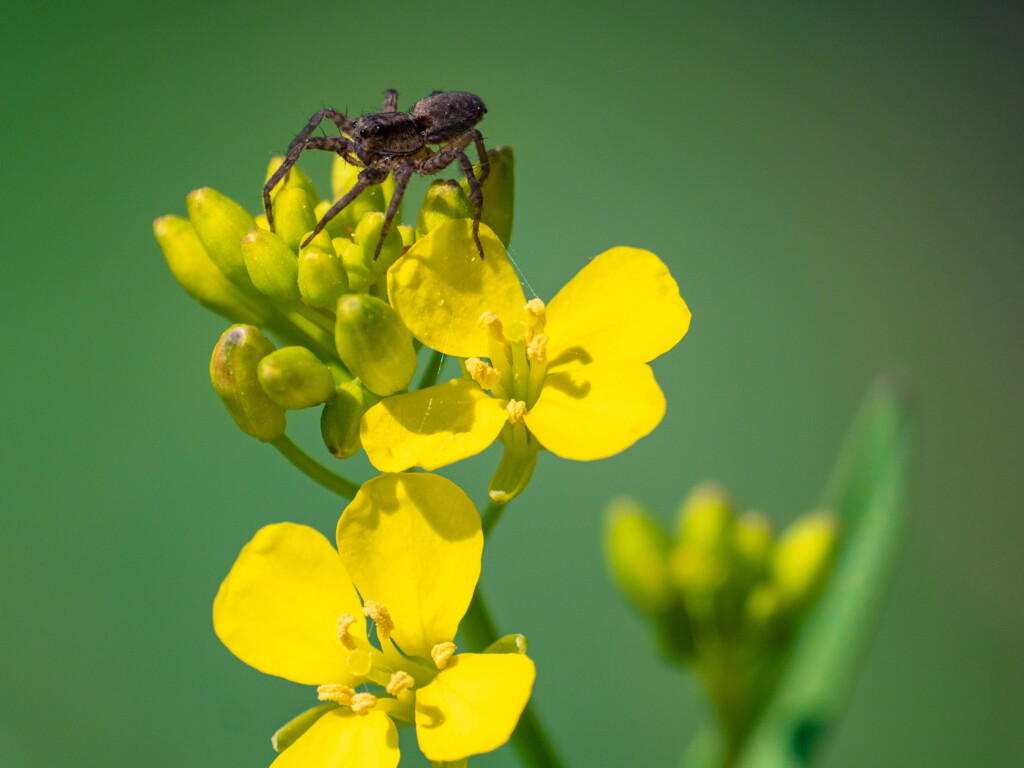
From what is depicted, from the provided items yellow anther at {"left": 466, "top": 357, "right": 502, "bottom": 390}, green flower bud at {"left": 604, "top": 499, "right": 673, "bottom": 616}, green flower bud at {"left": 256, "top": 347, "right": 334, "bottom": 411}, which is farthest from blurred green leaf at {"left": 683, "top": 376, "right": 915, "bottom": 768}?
green flower bud at {"left": 256, "top": 347, "right": 334, "bottom": 411}

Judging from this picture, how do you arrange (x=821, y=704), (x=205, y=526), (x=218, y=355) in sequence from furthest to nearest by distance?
(x=205, y=526) → (x=821, y=704) → (x=218, y=355)

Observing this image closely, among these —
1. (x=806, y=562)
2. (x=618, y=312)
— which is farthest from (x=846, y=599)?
(x=618, y=312)

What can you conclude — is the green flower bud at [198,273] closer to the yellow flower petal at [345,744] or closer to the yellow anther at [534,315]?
the yellow anther at [534,315]

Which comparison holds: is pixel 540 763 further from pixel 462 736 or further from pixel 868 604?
pixel 868 604

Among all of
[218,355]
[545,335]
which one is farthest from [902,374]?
[218,355]

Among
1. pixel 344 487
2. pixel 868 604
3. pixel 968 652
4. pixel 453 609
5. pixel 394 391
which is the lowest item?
pixel 968 652

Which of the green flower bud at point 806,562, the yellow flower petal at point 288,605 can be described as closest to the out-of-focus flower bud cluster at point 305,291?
the yellow flower petal at point 288,605
